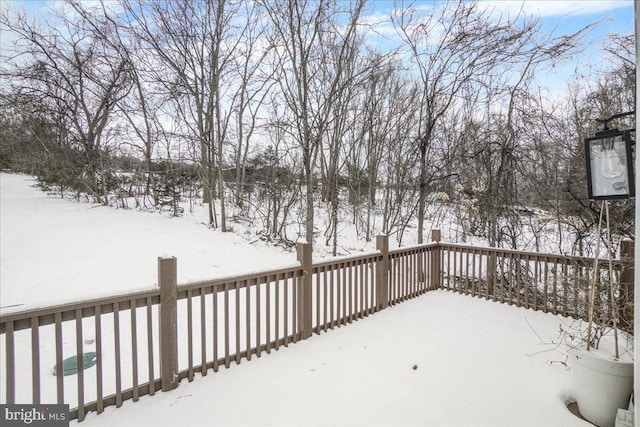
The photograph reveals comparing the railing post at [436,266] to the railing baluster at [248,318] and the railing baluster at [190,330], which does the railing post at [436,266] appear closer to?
the railing baluster at [248,318]

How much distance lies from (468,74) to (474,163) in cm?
160

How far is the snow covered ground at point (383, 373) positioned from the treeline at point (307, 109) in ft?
7.98

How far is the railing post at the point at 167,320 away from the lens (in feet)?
7.45

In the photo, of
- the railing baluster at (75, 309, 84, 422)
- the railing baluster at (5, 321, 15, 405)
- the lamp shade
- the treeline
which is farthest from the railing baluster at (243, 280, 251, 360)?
the treeline

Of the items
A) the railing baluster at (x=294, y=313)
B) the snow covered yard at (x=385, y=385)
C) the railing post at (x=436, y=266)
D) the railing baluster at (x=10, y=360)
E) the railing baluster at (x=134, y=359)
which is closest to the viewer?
the railing baluster at (x=10, y=360)

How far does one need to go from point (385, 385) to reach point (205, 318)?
1695 millimetres

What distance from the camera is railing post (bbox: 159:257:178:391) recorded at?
2271mm

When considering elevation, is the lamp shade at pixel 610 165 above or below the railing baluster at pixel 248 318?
above

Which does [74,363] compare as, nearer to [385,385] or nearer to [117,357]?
[117,357]

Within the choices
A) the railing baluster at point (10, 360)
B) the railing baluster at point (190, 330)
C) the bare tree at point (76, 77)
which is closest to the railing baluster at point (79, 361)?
the railing baluster at point (10, 360)

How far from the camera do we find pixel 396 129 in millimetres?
7648

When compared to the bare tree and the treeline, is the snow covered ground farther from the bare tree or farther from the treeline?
the bare tree

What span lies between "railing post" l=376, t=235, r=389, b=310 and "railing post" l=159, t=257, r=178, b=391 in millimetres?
2514

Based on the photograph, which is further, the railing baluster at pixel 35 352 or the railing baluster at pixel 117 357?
the railing baluster at pixel 117 357
